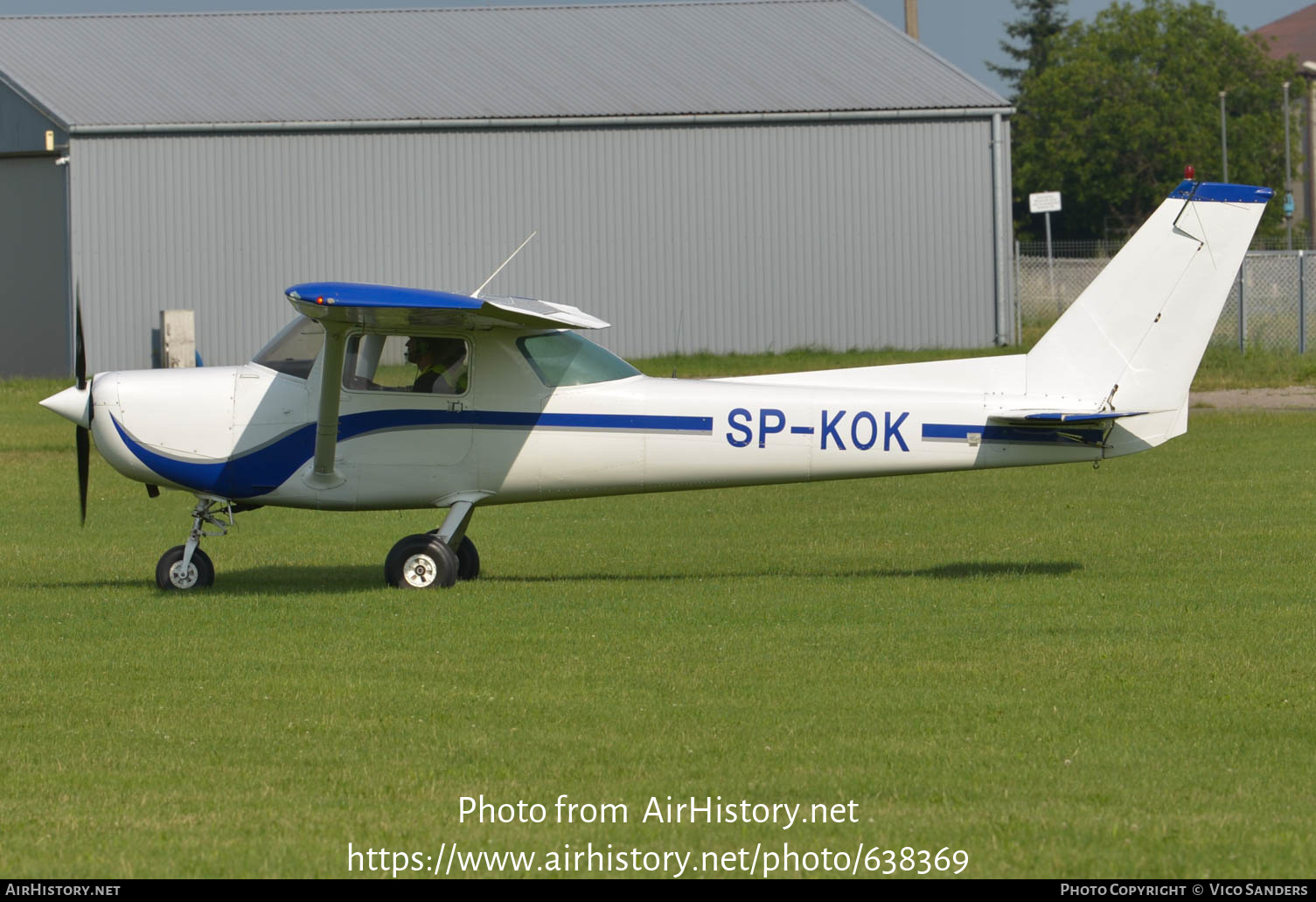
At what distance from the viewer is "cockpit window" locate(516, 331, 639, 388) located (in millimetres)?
11414

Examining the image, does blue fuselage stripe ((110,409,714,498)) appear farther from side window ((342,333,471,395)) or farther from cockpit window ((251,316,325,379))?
cockpit window ((251,316,325,379))

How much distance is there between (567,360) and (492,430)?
73 centimetres

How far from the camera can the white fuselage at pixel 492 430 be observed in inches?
441

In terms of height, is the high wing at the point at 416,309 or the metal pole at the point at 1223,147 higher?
the metal pole at the point at 1223,147

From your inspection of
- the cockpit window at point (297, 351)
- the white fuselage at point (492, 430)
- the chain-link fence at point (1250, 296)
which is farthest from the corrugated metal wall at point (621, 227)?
the white fuselage at point (492, 430)

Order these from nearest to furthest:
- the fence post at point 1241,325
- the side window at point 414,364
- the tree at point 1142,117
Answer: the side window at point 414,364, the fence post at point 1241,325, the tree at point 1142,117

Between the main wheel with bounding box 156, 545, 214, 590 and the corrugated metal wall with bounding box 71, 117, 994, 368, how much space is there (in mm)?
21178

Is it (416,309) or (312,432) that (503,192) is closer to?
(312,432)

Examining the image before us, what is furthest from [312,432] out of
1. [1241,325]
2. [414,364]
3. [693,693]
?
[1241,325]

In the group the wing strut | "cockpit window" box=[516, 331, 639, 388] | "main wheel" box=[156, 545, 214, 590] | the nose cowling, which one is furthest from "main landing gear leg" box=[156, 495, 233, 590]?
"cockpit window" box=[516, 331, 639, 388]

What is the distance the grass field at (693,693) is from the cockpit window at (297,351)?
159 centimetres

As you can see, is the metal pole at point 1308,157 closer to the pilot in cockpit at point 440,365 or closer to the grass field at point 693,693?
the grass field at point 693,693

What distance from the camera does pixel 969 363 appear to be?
11.3 metres

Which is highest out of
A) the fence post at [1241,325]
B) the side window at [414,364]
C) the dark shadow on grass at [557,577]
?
Answer: the fence post at [1241,325]
